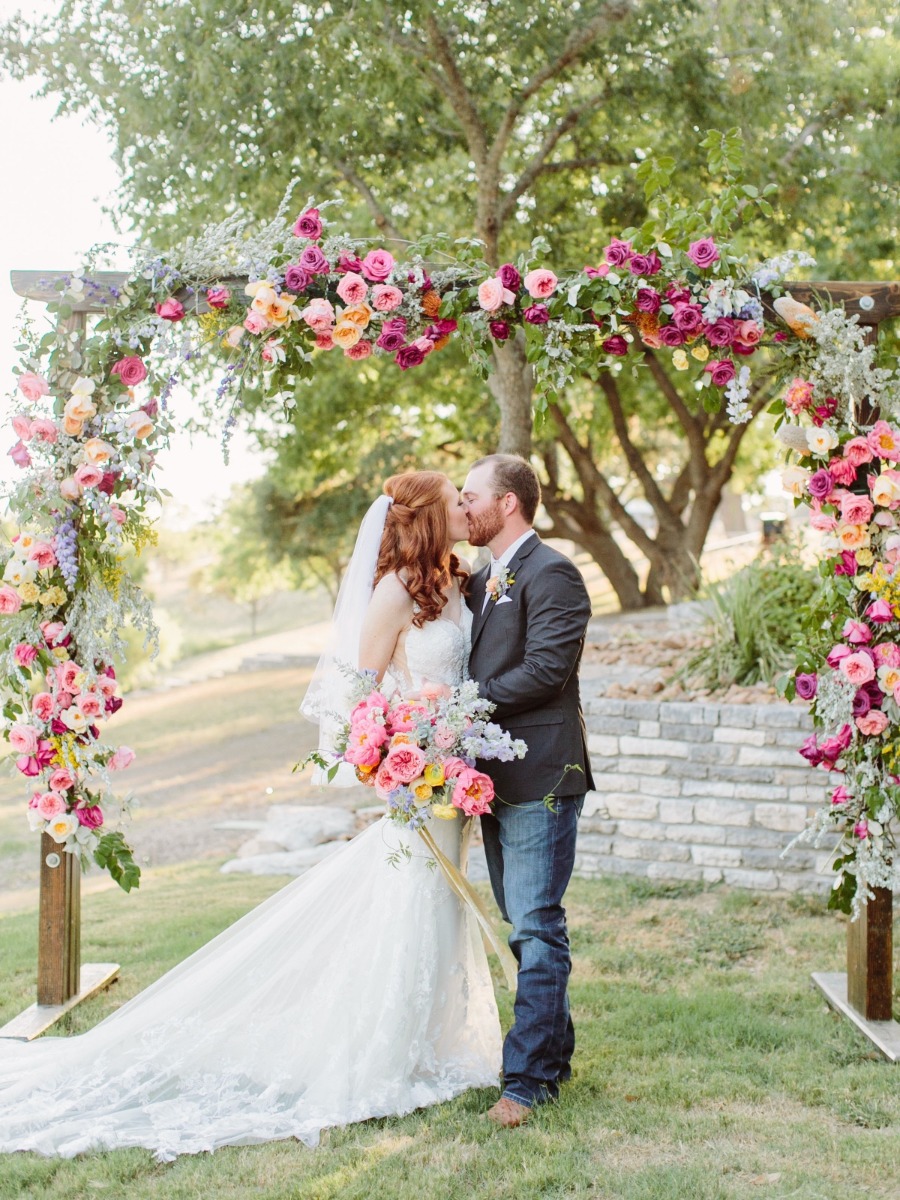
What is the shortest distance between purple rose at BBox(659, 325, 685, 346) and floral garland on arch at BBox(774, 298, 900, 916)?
1.29 ft

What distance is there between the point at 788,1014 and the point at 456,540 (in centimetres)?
241

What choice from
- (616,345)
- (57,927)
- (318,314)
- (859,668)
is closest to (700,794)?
(859,668)

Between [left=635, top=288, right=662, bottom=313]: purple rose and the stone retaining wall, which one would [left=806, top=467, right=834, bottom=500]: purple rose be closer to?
[left=635, top=288, right=662, bottom=313]: purple rose

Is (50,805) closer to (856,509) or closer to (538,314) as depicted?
(538,314)

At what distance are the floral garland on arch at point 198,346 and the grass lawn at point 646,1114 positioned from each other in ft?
4.35

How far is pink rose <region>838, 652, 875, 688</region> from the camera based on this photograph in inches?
164

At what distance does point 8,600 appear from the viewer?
4.24m

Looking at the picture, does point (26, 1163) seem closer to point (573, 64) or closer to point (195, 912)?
point (195, 912)

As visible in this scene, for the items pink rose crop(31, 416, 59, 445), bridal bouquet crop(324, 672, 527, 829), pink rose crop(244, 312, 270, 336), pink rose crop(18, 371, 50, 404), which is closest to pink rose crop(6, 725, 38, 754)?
pink rose crop(31, 416, 59, 445)

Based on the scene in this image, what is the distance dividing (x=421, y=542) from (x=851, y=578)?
5.55ft

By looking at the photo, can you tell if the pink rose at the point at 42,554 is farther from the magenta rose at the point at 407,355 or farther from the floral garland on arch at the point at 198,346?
the magenta rose at the point at 407,355

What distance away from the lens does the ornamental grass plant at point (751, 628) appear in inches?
264

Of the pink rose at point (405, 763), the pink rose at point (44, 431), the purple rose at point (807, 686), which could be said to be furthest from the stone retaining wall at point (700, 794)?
the pink rose at point (44, 431)

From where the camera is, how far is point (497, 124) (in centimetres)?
920
